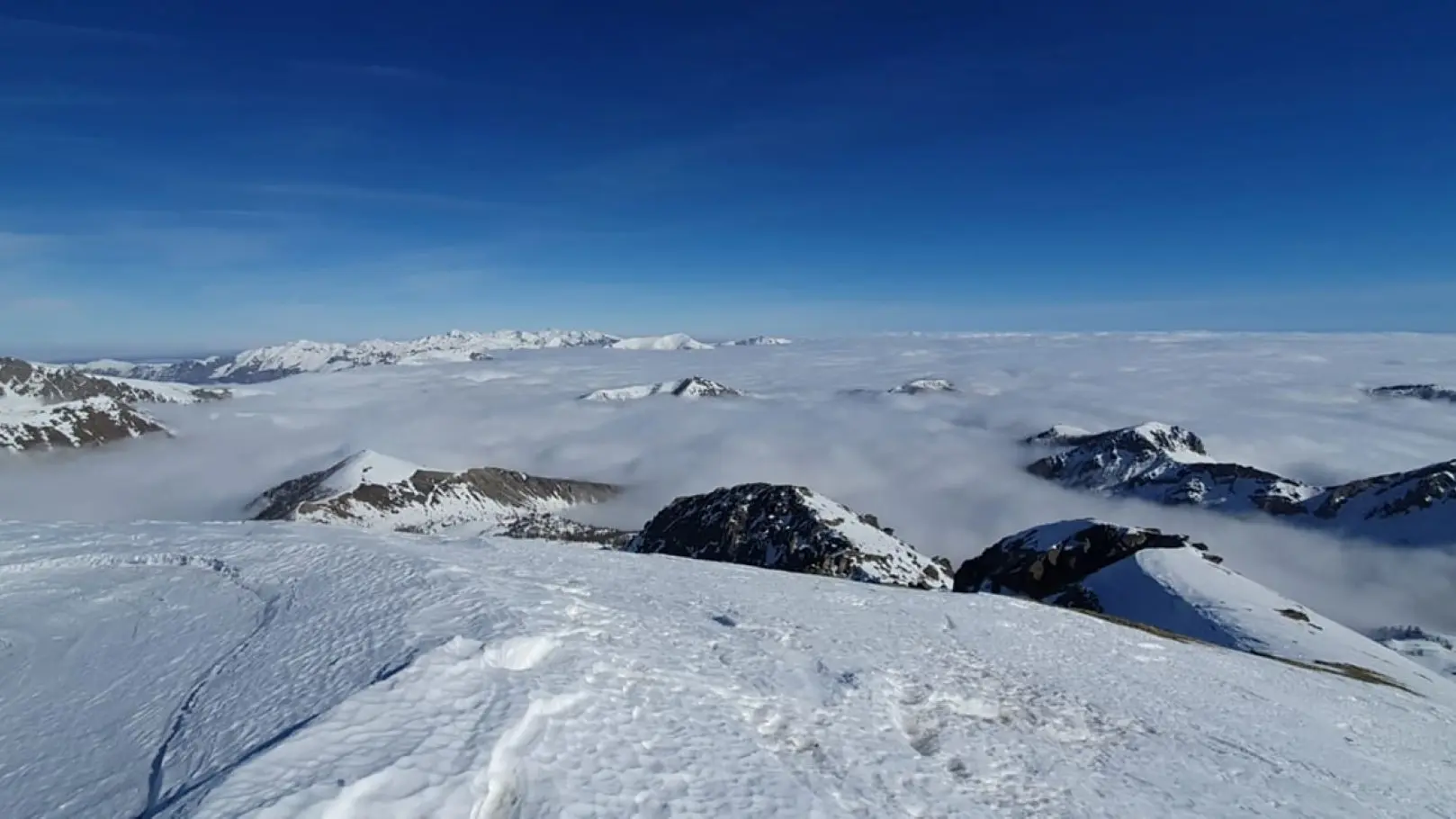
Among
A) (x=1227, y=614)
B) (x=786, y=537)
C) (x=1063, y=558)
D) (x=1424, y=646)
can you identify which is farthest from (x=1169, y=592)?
(x=1424, y=646)

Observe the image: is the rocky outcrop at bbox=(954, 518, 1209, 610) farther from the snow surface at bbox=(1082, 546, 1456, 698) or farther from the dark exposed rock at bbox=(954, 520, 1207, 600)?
the snow surface at bbox=(1082, 546, 1456, 698)

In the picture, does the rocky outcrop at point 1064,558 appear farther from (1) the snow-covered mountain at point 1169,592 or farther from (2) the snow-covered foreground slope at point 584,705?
(2) the snow-covered foreground slope at point 584,705

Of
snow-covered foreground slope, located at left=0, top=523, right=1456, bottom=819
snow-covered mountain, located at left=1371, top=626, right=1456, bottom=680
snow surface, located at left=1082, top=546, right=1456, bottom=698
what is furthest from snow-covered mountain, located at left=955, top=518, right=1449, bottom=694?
snow-covered mountain, located at left=1371, top=626, right=1456, bottom=680

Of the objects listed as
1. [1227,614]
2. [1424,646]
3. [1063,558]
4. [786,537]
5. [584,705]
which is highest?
[584,705]

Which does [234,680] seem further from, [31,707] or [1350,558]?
[1350,558]

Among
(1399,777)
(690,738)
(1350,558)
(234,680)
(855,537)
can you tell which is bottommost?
(1350,558)

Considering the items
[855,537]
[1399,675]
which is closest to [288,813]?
[1399,675]

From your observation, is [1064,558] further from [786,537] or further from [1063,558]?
[786,537]

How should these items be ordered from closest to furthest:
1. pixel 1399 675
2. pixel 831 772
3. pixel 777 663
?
pixel 831 772
pixel 777 663
pixel 1399 675
